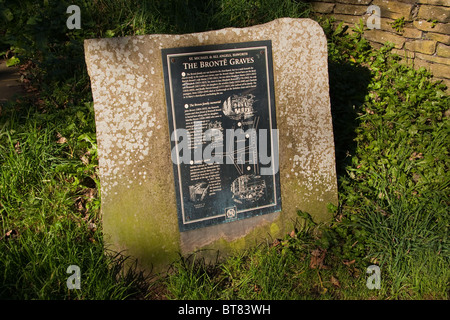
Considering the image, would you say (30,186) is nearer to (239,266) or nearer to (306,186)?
(239,266)

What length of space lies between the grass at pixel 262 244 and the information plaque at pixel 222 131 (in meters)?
0.39

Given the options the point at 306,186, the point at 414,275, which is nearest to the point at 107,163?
the point at 306,186

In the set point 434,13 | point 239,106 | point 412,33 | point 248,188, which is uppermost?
point 434,13

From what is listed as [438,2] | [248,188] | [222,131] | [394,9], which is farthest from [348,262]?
[394,9]

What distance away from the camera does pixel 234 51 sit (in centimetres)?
269

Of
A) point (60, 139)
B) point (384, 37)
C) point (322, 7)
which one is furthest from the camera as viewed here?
point (322, 7)

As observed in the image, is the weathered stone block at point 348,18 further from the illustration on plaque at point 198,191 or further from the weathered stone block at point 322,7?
the illustration on plaque at point 198,191

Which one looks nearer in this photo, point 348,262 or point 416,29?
point 348,262

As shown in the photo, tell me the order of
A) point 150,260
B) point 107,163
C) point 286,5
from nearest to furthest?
point 107,163 < point 150,260 < point 286,5

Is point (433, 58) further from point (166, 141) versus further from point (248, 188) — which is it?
point (166, 141)

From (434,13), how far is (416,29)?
9.4 inches

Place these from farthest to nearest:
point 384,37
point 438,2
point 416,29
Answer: point 384,37
point 416,29
point 438,2

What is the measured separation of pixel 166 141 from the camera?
263 centimetres

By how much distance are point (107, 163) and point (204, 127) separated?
0.66 m
